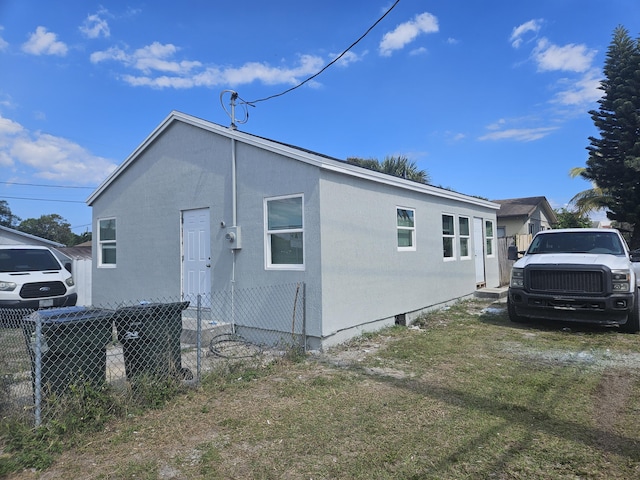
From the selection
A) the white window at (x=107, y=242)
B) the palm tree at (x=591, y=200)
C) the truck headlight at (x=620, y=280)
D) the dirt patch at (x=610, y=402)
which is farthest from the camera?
the palm tree at (x=591, y=200)

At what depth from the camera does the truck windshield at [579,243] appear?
27.7 feet

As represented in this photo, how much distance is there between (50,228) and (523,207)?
5323cm

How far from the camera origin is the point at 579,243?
869 centimetres

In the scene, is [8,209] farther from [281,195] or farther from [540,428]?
[540,428]

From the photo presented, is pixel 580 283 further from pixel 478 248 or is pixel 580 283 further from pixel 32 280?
pixel 32 280

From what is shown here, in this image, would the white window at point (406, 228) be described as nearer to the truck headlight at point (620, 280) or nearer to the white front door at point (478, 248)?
the truck headlight at point (620, 280)

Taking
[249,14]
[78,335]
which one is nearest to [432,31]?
[249,14]

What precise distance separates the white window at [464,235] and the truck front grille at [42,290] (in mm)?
10737

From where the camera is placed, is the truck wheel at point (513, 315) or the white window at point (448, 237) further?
the white window at point (448, 237)

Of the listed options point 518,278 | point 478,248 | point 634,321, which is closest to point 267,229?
point 518,278

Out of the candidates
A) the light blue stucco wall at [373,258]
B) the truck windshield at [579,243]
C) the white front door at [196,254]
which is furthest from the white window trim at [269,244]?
the truck windshield at [579,243]

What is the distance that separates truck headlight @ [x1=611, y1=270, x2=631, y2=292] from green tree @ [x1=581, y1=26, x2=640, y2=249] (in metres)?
15.8

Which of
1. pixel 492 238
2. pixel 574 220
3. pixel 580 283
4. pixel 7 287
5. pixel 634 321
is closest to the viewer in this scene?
pixel 634 321

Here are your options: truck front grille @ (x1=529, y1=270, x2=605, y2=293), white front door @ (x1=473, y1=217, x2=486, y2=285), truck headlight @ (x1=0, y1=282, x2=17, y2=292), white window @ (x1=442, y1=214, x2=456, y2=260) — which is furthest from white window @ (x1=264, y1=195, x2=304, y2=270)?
white front door @ (x1=473, y1=217, x2=486, y2=285)
